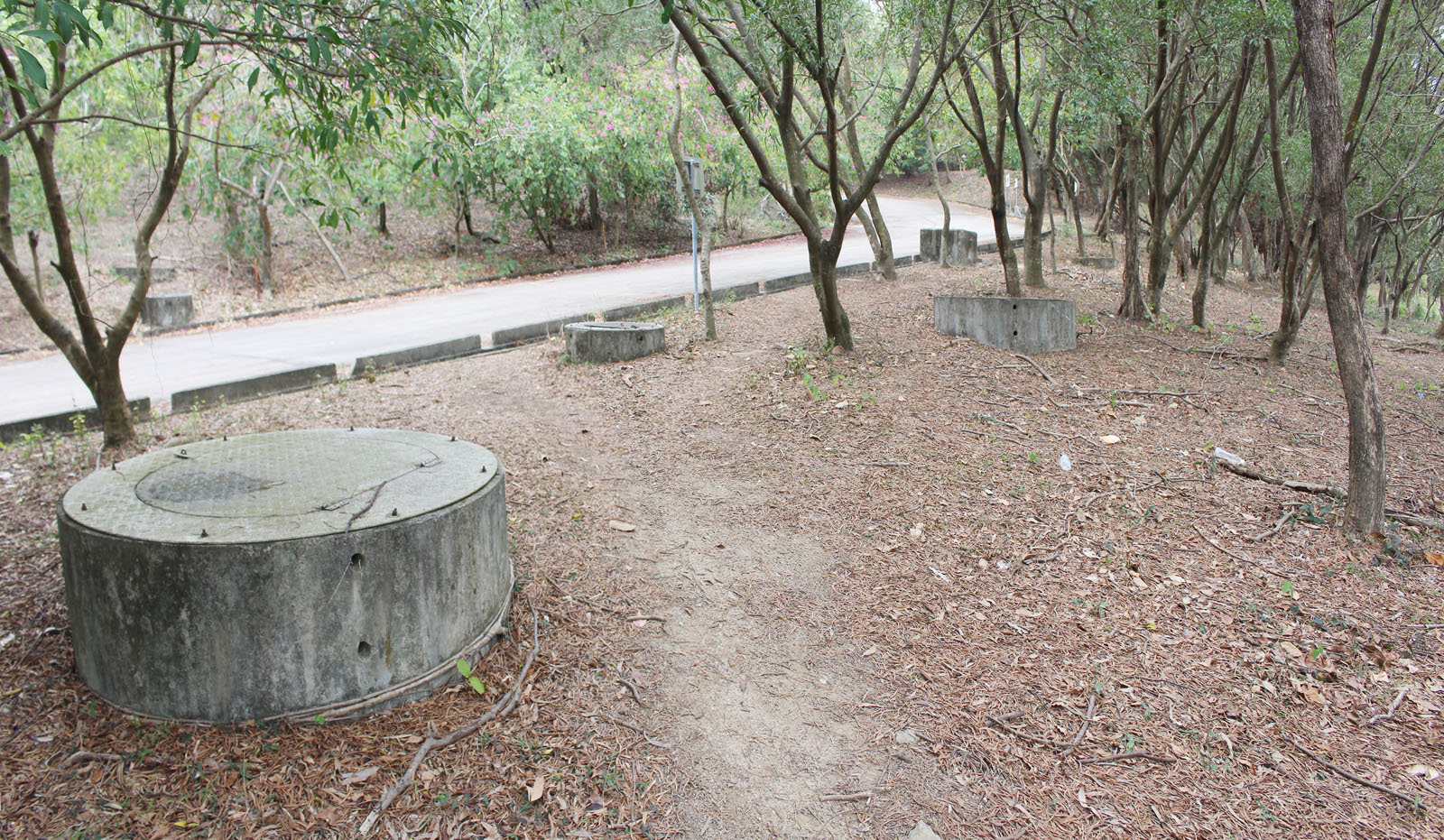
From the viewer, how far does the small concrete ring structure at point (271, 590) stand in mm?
3326

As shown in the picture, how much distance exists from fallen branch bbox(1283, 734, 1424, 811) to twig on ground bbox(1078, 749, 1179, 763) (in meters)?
0.53

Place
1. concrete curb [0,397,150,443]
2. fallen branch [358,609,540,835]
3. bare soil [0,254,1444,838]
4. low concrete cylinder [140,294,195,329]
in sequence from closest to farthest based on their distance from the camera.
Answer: fallen branch [358,609,540,835], bare soil [0,254,1444,838], concrete curb [0,397,150,443], low concrete cylinder [140,294,195,329]

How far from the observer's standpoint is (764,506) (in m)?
5.79

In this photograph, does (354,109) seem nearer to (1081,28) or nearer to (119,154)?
(1081,28)

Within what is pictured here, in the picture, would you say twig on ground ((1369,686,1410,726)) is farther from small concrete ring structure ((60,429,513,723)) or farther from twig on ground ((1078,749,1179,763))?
small concrete ring structure ((60,429,513,723))

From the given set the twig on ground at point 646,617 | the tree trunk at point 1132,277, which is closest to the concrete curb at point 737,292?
the tree trunk at point 1132,277

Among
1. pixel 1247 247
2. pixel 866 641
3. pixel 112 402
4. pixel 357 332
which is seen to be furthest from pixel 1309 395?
pixel 1247 247

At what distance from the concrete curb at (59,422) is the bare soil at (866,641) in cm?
31

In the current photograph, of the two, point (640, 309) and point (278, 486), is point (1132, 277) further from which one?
point (278, 486)

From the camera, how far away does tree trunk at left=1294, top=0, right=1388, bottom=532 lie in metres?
4.86

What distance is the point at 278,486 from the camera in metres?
3.97

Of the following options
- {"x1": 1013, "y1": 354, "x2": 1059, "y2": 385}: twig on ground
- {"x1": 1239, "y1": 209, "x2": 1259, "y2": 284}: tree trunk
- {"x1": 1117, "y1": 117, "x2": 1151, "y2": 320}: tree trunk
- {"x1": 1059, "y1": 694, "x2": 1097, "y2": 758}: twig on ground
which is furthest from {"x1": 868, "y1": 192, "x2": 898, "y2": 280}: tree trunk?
{"x1": 1059, "y1": 694, "x2": 1097, "y2": 758}: twig on ground

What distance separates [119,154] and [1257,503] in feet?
57.2

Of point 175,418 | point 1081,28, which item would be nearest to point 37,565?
point 175,418
